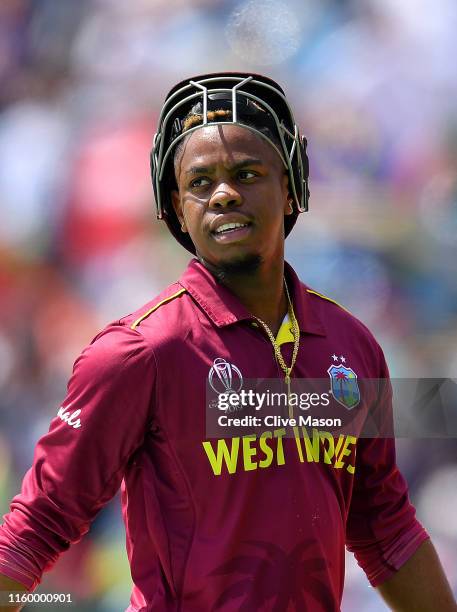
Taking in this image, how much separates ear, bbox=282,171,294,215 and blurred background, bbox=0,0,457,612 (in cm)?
117

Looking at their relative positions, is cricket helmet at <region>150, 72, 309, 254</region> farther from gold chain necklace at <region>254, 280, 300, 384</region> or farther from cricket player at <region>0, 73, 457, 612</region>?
gold chain necklace at <region>254, 280, 300, 384</region>

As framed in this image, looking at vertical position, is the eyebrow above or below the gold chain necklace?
above

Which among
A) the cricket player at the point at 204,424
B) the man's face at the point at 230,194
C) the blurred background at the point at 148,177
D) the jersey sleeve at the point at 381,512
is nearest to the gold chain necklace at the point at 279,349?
the cricket player at the point at 204,424

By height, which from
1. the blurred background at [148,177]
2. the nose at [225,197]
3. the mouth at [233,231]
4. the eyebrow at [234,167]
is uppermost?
the blurred background at [148,177]

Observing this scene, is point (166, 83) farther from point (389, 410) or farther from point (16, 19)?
point (389, 410)

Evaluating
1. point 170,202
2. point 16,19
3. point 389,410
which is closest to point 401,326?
point 389,410

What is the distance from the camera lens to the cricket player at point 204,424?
5.02 ft

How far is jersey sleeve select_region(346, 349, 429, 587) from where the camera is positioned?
187 centimetres

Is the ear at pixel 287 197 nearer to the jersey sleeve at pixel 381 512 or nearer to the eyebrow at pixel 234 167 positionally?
the eyebrow at pixel 234 167

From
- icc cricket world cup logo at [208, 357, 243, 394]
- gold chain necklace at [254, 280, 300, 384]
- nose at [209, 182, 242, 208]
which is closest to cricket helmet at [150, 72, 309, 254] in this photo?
nose at [209, 182, 242, 208]

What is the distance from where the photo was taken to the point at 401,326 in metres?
3.00

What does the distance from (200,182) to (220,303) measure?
227 millimetres

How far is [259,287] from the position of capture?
5.78 feet

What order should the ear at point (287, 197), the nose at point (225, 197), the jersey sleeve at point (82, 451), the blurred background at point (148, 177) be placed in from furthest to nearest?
the blurred background at point (148, 177) → the ear at point (287, 197) → the nose at point (225, 197) → the jersey sleeve at point (82, 451)
